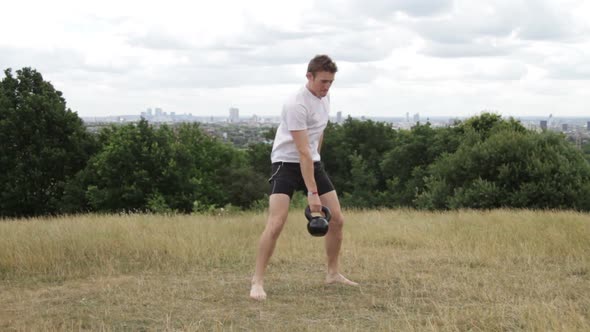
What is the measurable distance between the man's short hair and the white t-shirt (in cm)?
17

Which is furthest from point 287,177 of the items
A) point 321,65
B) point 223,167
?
point 223,167

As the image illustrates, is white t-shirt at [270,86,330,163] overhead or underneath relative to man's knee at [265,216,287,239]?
overhead

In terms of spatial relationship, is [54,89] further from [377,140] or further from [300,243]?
[300,243]

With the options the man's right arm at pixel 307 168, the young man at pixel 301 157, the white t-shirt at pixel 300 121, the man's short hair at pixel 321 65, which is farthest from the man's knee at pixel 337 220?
the man's short hair at pixel 321 65

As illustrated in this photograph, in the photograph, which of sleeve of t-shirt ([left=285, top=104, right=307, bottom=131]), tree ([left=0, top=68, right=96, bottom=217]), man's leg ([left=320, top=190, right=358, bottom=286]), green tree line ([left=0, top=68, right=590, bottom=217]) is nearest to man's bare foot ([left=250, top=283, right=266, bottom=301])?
man's leg ([left=320, top=190, right=358, bottom=286])

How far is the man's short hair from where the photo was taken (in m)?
5.32

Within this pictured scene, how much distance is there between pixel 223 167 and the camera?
173ft

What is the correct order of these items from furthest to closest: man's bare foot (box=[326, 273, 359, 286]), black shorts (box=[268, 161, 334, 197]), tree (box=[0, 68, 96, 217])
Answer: tree (box=[0, 68, 96, 217]) < man's bare foot (box=[326, 273, 359, 286]) < black shorts (box=[268, 161, 334, 197])

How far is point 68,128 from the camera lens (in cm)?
3438

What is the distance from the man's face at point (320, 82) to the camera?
210 inches

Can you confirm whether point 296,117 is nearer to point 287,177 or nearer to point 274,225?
point 287,177

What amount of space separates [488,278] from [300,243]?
8.86 ft

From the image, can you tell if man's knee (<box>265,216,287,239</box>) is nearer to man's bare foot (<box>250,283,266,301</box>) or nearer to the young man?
the young man

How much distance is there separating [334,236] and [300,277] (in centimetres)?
80
